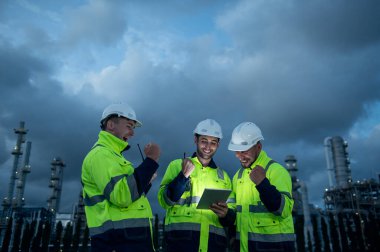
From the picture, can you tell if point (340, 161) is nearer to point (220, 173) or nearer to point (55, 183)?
point (220, 173)

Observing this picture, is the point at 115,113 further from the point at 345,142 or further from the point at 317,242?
the point at 345,142

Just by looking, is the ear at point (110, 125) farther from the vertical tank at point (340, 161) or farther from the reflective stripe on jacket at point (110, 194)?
the vertical tank at point (340, 161)

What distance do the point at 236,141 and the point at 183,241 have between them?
1.67 metres

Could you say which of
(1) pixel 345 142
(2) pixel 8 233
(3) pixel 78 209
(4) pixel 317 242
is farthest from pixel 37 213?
(1) pixel 345 142

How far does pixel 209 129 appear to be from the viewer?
5.30m

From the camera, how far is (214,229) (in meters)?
4.47

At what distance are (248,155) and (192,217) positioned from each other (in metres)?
1.24

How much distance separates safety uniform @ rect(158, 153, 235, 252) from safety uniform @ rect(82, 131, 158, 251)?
973 mm

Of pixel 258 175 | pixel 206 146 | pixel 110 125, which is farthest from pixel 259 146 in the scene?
pixel 110 125

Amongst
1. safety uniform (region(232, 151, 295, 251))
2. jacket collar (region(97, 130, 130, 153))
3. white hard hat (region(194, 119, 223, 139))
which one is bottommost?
safety uniform (region(232, 151, 295, 251))

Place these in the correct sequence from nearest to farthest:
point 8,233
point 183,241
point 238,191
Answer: point 183,241 → point 238,191 → point 8,233

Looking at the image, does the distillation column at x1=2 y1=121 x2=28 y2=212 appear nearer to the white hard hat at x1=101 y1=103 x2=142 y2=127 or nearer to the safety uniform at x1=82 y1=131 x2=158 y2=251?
the white hard hat at x1=101 y1=103 x2=142 y2=127

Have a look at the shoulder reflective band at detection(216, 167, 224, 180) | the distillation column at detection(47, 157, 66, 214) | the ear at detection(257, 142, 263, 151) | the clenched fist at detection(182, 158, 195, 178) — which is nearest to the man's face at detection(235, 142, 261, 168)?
the ear at detection(257, 142, 263, 151)

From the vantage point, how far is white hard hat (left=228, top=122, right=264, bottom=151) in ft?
15.2
